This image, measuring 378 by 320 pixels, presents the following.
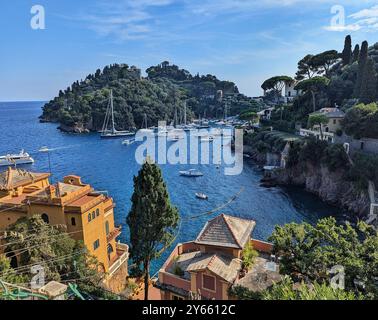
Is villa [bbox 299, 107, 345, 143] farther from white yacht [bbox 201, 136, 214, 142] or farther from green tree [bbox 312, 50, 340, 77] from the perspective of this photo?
white yacht [bbox 201, 136, 214, 142]

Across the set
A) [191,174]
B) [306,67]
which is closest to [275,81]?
[306,67]

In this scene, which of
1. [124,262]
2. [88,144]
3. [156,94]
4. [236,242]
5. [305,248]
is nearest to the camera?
[305,248]

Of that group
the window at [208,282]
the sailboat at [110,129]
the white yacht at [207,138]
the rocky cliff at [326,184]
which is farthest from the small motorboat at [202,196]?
the sailboat at [110,129]

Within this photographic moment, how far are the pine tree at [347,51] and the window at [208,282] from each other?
61.6 m

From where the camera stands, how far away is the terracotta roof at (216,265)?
1202 centimetres

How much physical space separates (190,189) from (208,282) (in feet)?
88.8

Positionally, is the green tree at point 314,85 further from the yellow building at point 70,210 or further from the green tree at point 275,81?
the yellow building at point 70,210

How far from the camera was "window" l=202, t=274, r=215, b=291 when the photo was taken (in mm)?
12211

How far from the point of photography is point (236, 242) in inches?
516

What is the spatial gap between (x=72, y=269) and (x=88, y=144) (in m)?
59.1

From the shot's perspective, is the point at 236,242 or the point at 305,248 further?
the point at 236,242

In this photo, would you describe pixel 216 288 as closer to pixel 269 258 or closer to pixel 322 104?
pixel 269 258
